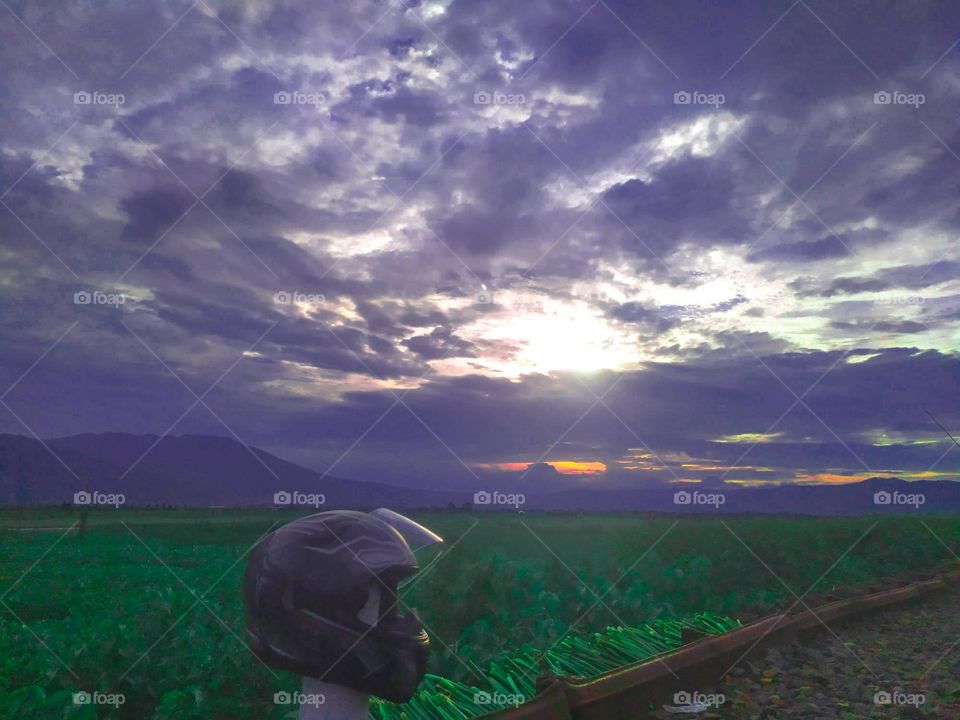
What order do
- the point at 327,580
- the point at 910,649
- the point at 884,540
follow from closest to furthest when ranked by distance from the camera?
the point at 327,580 < the point at 910,649 < the point at 884,540

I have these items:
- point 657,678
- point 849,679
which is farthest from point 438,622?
point 849,679

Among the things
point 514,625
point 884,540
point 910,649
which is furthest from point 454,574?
point 884,540

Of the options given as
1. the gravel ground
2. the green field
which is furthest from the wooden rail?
the green field

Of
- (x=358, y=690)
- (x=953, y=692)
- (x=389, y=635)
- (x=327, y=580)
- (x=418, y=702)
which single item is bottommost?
(x=953, y=692)

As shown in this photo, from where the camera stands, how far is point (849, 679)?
6391mm

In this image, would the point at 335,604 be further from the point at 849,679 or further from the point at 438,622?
the point at 849,679

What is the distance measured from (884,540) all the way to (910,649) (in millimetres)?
12419

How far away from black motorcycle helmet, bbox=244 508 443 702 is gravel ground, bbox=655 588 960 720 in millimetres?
2996

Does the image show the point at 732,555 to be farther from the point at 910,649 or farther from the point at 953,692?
the point at 953,692

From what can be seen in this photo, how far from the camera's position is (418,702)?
426 centimetres

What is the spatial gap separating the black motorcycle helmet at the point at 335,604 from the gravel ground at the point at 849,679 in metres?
3.00

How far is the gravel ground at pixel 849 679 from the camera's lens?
17.9 ft

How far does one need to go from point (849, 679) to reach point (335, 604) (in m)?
5.67

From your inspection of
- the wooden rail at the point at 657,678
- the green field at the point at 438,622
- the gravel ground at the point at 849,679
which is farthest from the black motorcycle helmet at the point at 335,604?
the gravel ground at the point at 849,679
